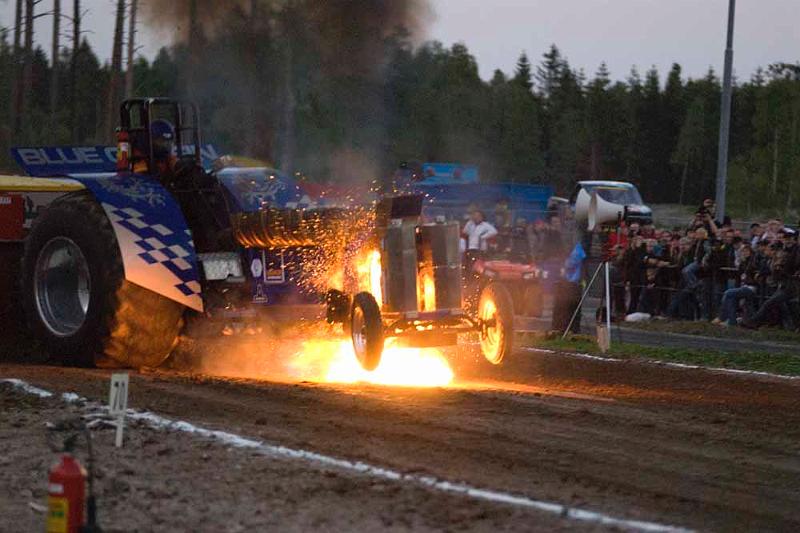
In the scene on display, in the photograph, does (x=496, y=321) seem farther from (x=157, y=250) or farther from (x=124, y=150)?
(x=124, y=150)

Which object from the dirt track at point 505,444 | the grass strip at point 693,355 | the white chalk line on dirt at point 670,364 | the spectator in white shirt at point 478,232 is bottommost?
the grass strip at point 693,355

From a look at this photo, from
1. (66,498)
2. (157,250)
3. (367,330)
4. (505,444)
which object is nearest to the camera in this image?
(66,498)

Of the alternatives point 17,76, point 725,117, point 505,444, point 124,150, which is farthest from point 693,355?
point 17,76

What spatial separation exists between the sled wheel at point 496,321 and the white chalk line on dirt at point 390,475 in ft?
9.80

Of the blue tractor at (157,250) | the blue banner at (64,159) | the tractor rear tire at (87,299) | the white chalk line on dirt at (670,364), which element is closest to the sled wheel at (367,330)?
the blue tractor at (157,250)

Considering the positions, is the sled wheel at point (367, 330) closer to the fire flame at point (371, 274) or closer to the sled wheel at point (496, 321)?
the fire flame at point (371, 274)

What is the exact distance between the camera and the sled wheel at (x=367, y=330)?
9.51 meters

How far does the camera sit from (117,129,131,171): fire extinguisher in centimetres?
1129

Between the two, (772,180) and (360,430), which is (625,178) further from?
(360,430)

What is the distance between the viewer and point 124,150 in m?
11.3

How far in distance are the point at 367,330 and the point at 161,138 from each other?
3.06m

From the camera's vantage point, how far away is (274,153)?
1983 centimetres

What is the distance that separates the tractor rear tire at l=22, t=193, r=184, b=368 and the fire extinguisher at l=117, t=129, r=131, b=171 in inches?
20.5

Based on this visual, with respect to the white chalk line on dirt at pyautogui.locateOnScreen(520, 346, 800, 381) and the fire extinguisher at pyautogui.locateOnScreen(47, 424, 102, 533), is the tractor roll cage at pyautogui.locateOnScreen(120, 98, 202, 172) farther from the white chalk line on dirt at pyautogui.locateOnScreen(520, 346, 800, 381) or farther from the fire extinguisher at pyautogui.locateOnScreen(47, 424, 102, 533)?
the fire extinguisher at pyautogui.locateOnScreen(47, 424, 102, 533)
